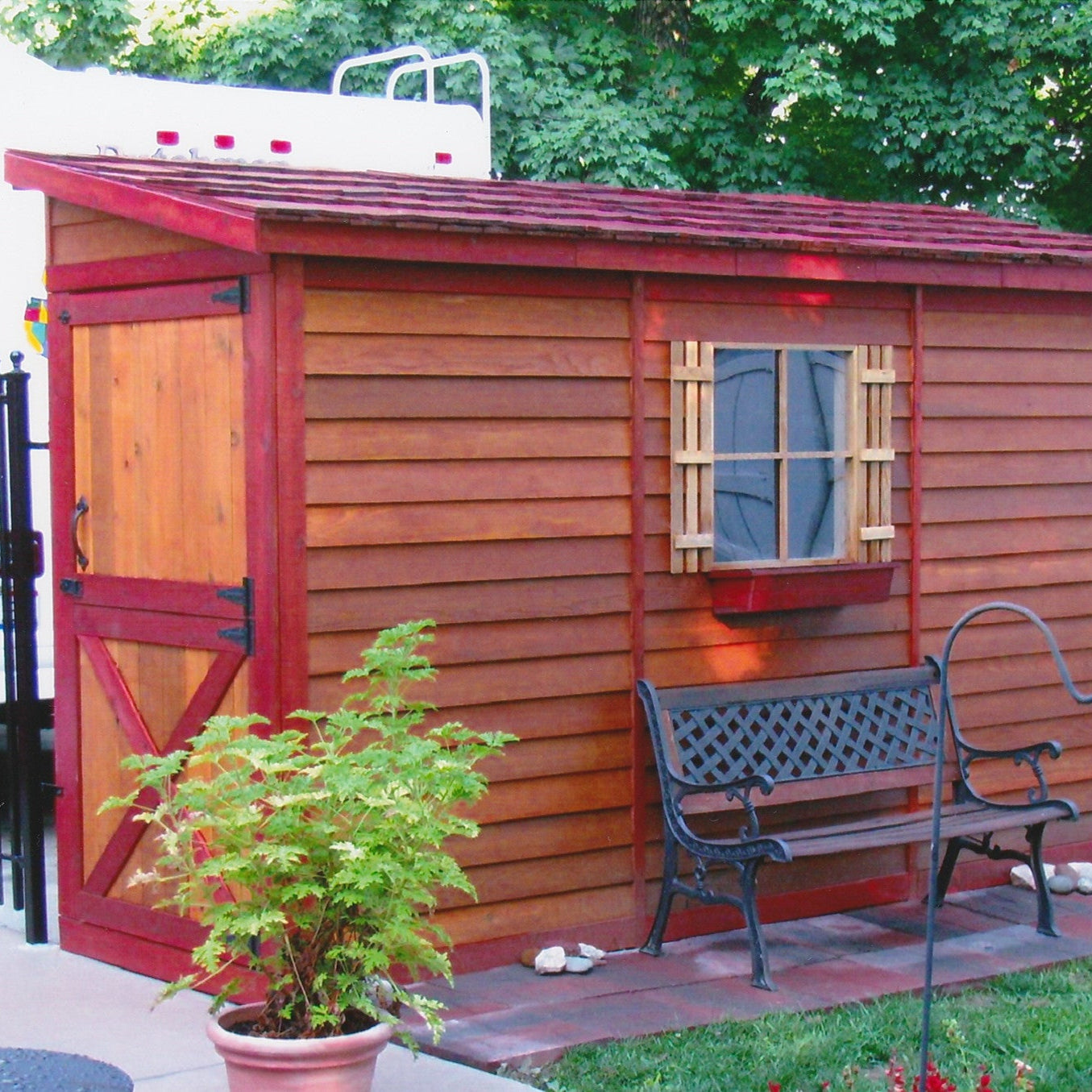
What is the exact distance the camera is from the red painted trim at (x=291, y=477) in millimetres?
5676

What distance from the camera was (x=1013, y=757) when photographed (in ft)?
22.9

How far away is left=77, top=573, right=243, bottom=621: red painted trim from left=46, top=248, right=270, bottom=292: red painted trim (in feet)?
3.29

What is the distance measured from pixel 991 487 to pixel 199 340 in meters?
3.36

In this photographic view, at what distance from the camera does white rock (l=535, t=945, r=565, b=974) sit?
19.9ft

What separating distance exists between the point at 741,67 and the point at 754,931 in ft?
49.0

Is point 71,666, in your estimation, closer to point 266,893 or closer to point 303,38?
point 266,893

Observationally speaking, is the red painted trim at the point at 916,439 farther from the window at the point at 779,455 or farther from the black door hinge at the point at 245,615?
the black door hinge at the point at 245,615

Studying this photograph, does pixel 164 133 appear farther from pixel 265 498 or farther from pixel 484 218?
pixel 265 498

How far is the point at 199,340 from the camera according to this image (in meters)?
5.95

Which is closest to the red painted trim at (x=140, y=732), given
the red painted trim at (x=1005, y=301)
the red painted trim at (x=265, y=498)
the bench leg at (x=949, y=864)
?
the red painted trim at (x=265, y=498)

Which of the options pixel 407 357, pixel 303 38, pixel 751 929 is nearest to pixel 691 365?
pixel 407 357

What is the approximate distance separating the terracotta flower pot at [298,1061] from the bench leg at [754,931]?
5.88ft

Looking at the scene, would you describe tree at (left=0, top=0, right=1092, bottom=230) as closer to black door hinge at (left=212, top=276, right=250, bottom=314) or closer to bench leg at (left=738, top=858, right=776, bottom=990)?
black door hinge at (left=212, top=276, right=250, bottom=314)

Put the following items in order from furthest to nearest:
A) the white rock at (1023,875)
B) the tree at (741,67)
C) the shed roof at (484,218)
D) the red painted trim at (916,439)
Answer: the tree at (741,67)
the white rock at (1023,875)
the red painted trim at (916,439)
the shed roof at (484,218)
